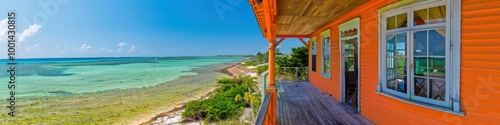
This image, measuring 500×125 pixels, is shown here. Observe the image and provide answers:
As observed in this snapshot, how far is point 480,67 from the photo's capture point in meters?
2.13

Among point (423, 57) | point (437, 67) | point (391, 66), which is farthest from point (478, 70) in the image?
point (391, 66)

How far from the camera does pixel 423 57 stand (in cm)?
266

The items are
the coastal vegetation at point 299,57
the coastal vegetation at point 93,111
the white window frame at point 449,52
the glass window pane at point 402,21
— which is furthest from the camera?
the coastal vegetation at point 299,57

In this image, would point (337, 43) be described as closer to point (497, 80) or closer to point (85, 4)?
point (497, 80)

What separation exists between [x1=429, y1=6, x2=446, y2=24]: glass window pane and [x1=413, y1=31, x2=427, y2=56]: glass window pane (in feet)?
0.54

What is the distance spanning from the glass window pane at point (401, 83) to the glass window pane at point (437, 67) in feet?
1.32

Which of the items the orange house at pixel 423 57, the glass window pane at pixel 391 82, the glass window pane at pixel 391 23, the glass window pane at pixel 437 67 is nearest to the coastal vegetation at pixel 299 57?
the orange house at pixel 423 57

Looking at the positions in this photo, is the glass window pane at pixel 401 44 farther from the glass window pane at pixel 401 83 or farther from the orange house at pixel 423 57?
the glass window pane at pixel 401 83

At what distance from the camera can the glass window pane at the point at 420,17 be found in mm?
2598

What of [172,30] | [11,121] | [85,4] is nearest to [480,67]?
[11,121]

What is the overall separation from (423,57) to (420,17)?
0.46 meters

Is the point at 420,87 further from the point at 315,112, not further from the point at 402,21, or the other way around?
the point at 315,112

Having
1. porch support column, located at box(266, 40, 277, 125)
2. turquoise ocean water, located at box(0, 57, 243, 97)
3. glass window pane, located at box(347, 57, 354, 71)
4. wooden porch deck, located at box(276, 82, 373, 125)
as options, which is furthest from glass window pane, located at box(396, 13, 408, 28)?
turquoise ocean water, located at box(0, 57, 243, 97)

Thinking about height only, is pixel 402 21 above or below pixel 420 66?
above
